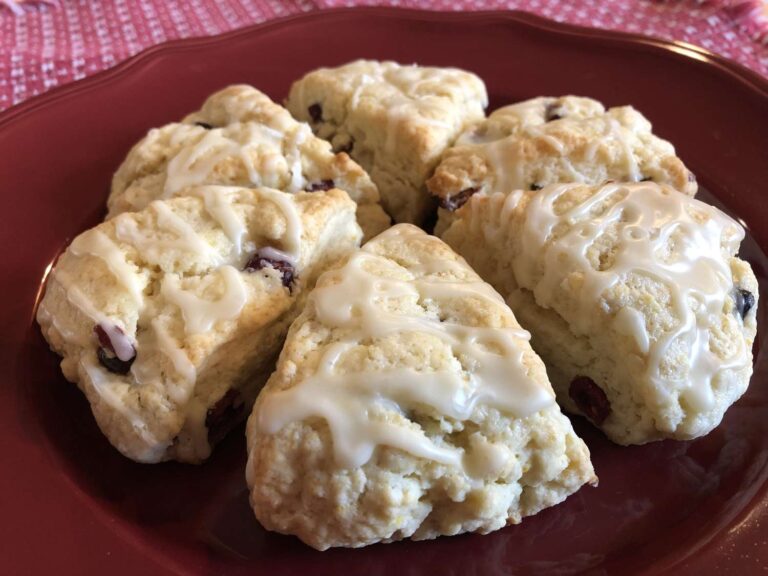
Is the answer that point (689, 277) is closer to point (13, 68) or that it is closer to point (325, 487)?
point (325, 487)

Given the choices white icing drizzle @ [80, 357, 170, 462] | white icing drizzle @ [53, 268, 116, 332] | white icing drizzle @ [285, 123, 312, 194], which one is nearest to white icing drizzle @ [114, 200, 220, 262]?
white icing drizzle @ [53, 268, 116, 332]

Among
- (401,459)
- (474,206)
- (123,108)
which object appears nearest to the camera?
(401,459)

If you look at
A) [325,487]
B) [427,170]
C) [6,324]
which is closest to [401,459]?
[325,487]

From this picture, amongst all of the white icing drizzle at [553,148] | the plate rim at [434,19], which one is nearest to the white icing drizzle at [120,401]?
the white icing drizzle at [553,148]

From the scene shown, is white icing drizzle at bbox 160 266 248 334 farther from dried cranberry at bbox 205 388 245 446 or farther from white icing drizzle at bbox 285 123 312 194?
white icing drizzle at bbox 285 123 312 194

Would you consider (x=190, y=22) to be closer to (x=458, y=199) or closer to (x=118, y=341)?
(x=458, y=199)

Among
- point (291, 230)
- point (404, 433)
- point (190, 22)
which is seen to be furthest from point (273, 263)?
point (190, 22)
